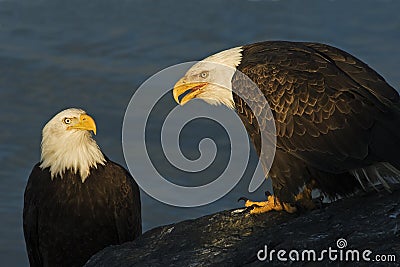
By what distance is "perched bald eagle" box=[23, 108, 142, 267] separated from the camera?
8.02m

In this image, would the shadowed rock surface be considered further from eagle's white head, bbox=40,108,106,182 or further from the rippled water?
the rippled water

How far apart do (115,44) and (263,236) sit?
707 cm

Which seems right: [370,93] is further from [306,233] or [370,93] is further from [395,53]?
[395,53]

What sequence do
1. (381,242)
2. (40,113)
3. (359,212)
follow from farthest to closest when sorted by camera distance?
(40,113), (359,212), (381,242)

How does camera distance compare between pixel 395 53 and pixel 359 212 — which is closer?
pixel 359 212

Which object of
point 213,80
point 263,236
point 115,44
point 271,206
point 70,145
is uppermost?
point 115,44

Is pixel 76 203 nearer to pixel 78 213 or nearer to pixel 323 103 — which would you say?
pixel 78 213

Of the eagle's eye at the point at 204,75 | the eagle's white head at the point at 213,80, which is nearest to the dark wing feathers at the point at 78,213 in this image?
the eagle's white head at the point at 213,80

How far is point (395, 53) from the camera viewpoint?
12.6 m

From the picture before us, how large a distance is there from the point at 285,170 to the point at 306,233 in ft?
2.45

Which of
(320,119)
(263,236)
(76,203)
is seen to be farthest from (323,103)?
(76,203)

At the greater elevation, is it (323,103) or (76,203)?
(323,103)

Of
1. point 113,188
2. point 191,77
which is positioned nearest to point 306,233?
point 191,77

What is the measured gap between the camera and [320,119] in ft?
22.5
